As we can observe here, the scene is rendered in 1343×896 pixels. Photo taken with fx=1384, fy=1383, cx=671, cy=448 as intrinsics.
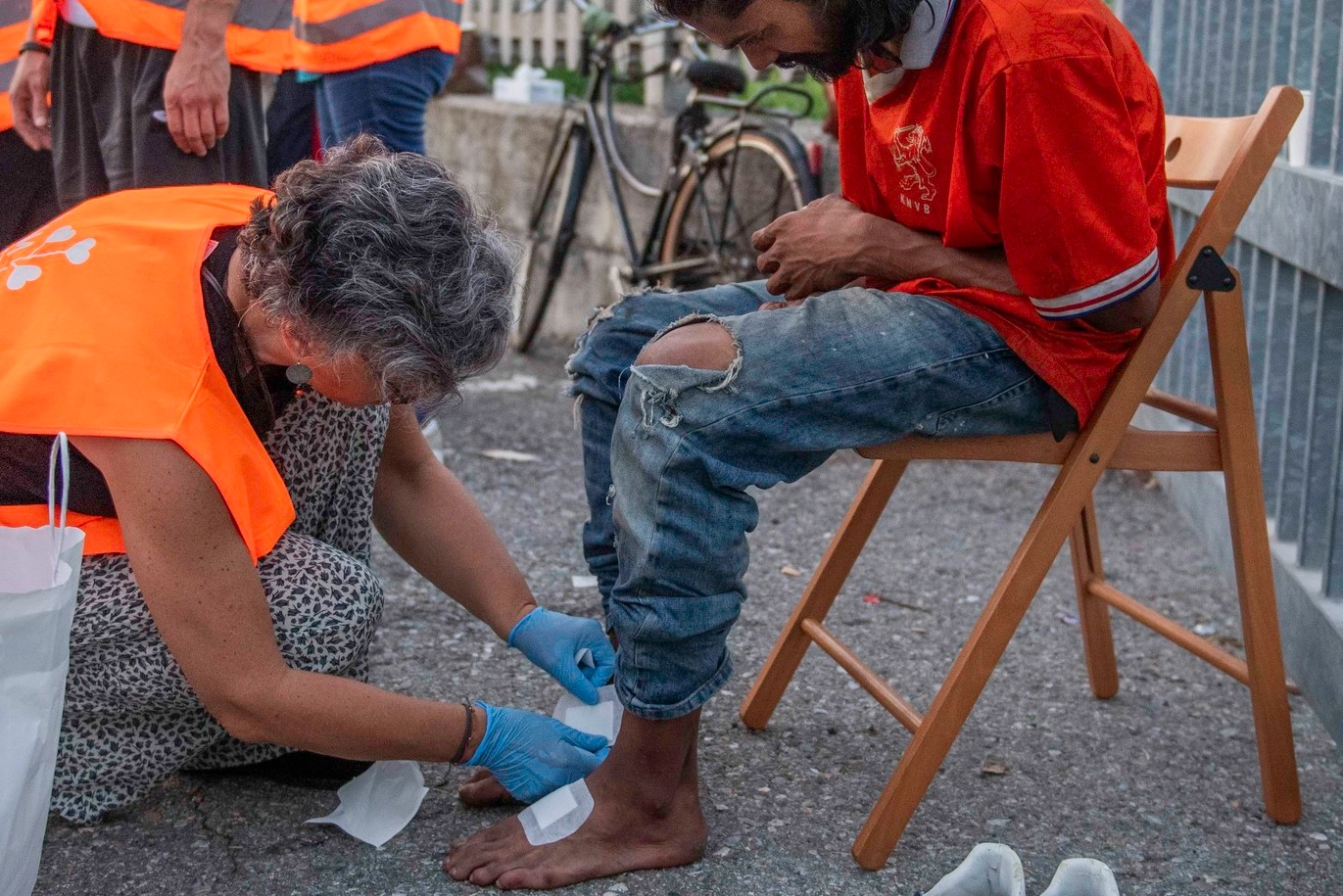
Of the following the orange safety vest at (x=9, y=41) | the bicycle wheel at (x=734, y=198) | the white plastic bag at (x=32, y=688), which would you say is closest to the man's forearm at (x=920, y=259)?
the white plastic bag at (x=32, y=688)

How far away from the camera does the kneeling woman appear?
1671mm

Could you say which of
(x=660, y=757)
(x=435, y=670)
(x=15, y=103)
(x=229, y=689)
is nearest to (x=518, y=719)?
(x=660, y=757)

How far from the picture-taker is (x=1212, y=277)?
1876 millimetres

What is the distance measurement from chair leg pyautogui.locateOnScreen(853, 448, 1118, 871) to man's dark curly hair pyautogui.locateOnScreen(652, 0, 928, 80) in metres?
0.61

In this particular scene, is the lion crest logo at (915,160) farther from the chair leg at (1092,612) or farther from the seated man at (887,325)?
the chair leg at (1092,612)

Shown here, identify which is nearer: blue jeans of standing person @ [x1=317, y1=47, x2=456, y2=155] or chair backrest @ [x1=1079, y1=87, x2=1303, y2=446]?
chair backrest @ [x1=1079, y1=87, x2=1303, y2=446]

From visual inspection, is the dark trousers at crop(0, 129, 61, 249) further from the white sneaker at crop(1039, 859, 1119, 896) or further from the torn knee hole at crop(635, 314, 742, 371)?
the white sneaker at crop(1039, 859, 1119, 896)

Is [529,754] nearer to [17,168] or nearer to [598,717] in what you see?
[598,717]

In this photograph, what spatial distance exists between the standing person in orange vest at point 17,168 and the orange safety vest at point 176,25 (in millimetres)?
185

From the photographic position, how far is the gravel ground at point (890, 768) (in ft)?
6.48

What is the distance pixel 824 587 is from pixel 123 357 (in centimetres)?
118

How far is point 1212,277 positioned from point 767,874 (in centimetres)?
103

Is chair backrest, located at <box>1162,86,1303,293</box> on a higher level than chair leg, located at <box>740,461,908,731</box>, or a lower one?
higher

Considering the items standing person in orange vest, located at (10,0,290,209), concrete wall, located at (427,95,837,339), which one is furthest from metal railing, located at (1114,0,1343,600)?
concrete wall, located at (427,95,837,339)
